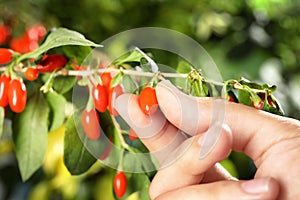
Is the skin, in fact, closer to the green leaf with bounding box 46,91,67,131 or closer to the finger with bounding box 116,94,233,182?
the finger with bounding box 116,94,233,182

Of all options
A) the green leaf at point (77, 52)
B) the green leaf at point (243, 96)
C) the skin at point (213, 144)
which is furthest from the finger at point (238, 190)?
the green leaf at point (77, 52)

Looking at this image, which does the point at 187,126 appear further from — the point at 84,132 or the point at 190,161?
→ the point at 84,132

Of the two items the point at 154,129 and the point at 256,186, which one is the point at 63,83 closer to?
the point at 154,129

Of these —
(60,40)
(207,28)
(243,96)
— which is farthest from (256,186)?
(207,28)

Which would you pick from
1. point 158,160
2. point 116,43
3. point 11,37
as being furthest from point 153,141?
point 116,43

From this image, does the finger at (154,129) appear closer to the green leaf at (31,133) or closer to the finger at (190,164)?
the finger at (190,164)

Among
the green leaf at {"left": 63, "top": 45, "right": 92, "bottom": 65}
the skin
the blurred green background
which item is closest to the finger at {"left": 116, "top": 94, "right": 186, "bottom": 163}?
the skin
